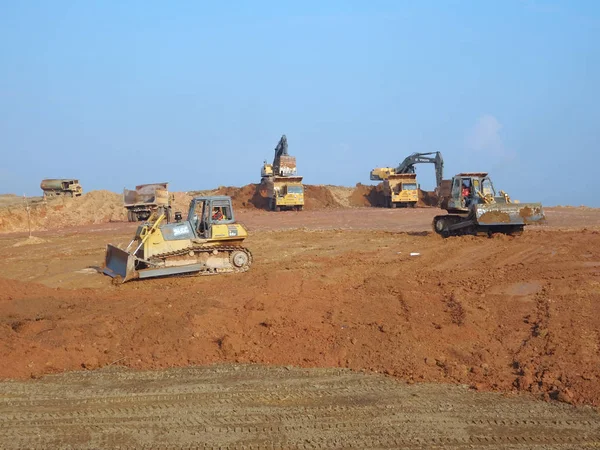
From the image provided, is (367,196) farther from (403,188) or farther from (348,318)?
(348,318)

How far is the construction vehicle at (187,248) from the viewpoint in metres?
13.4

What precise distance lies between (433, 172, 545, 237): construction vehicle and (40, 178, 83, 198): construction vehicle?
3397 cm

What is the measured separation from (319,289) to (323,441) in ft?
21.0

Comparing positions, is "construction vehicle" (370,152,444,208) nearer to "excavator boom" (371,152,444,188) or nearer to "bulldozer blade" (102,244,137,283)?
"excavator boom" (371,152,444,188)

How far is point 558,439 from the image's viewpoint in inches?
214

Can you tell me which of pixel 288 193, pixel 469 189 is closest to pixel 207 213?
pixel 469 189

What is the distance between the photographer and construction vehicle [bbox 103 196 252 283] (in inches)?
528

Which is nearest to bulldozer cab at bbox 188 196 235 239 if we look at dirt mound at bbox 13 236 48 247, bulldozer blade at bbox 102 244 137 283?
bulldozer blade at bbox 102 244 137 283

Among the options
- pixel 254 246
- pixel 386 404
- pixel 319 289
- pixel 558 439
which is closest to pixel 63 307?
pixel 319 289

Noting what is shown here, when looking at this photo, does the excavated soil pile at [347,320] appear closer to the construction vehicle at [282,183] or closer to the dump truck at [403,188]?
the construction vehicle at [282,183]

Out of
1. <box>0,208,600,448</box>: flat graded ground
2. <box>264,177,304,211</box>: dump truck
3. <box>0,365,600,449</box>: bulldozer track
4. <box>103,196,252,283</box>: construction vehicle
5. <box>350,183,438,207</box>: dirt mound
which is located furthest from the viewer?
<box>350,183,438,207</box>: dirt mound

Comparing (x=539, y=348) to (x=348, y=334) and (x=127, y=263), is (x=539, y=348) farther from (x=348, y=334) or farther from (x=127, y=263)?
(x=127, y=263)

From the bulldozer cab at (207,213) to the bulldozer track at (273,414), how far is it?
7204 mm

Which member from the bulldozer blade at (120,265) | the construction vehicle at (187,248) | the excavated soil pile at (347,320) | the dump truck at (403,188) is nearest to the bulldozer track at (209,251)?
the construction vehicle at (187,248)
